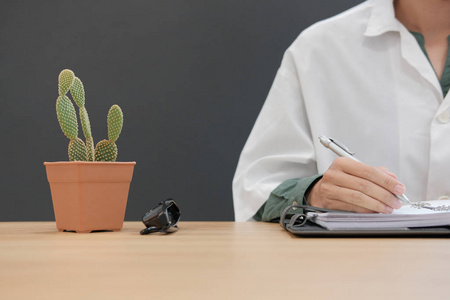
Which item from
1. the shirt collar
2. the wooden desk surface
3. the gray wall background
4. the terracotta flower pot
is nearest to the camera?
the wooden desk surface

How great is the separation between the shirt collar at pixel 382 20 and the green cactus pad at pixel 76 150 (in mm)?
874

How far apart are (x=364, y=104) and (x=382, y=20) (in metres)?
0.23

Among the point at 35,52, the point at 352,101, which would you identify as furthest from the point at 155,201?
the point at 352,101

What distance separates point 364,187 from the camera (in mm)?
860

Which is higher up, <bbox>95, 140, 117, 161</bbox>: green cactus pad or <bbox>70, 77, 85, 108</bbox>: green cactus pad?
<bbox>70, 77, 85, 108</bbox>: green cactus pad

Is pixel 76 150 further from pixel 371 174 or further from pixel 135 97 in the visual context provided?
pixel 135 97

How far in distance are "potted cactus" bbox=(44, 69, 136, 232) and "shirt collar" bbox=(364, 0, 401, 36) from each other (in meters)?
0.82

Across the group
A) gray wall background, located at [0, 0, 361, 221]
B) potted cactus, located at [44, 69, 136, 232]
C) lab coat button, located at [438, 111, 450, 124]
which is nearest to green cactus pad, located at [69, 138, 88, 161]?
potted cactus, located at [44, 69, 136, 232]

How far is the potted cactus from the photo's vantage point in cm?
77

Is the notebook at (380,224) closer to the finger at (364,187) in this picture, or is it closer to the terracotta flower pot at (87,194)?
the finger at (364,187)

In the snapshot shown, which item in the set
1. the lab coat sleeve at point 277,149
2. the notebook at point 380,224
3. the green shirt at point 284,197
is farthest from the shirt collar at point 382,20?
the notebook at point 380,224

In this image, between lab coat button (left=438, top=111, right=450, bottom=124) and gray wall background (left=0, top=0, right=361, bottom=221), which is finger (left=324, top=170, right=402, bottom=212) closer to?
lab coat button (left=438, top=111, right=450, bottom=124)

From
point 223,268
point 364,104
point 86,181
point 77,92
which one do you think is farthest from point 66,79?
point 364,104

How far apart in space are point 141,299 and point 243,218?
850 millimetres
